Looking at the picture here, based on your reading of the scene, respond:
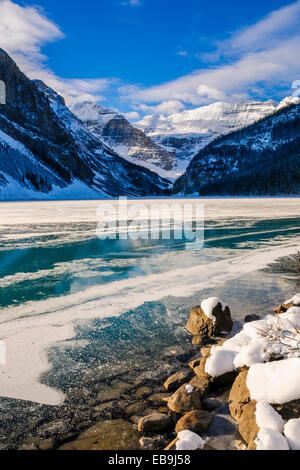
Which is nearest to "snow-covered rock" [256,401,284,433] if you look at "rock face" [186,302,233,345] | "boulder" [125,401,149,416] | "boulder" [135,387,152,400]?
"boulder" [125,401,149,416]

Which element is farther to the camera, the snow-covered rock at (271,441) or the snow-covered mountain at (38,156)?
the snow-covered mountain at (38,156)

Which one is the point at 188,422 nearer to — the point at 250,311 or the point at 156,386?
the point at 156,386

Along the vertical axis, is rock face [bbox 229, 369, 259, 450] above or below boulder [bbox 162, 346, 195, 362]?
above

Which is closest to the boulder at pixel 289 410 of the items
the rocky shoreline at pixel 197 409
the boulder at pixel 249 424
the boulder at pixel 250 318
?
the rocky shoreline at pixel 197 409

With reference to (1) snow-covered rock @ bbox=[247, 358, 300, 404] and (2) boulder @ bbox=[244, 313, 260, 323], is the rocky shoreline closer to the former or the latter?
(1) snow-covered rock @ bbox=[247, 358, 300, 404]

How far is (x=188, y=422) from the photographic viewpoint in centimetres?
413

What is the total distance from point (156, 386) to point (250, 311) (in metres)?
3.67

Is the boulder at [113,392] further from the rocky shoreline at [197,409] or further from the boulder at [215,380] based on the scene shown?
the boulder at [215,380]

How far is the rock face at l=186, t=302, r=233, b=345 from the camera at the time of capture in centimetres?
674

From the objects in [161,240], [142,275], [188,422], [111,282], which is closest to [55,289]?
[111,282]

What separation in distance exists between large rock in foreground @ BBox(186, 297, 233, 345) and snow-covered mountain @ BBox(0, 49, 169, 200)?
104 metres

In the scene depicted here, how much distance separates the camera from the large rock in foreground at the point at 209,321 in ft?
22.1

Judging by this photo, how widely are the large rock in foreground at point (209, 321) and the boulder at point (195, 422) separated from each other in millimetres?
2377

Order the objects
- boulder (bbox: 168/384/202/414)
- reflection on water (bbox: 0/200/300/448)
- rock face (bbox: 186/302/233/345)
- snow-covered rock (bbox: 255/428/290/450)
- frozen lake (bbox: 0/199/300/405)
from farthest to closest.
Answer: rock face (bbox: 186/302/233/345), reflection on water (bbox: 0/200/300/448), frozen lake (bbox: 0/199/300/405), boulder (bbox: 168/384/202/414), snow-covered rock (bbox: 255/428/290/450)
